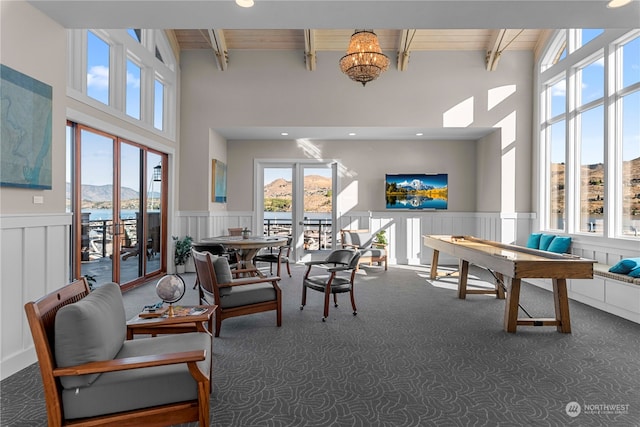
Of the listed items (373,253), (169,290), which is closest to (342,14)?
(169,290)

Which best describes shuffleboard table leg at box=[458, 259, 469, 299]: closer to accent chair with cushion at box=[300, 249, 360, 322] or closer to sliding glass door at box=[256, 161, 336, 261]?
accent chair with cushion at box=[300, 249, 360, 322]

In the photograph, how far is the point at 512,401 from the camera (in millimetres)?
2451

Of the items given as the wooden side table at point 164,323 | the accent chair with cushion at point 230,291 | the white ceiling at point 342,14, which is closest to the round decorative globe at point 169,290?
the wooden side table at point 164,323

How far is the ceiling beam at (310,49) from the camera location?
641 cm

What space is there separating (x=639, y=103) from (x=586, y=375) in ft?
13.2

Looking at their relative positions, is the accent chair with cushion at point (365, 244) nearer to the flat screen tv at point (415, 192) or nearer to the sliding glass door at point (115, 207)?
the flat screen tv at point (415, 192)

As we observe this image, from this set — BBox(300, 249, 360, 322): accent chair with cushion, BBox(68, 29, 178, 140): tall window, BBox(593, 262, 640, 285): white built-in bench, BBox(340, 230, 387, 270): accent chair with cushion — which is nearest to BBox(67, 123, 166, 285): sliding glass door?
BBox(68, 29, 178, 140): tall window

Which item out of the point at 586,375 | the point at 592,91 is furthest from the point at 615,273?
the point at 592,91

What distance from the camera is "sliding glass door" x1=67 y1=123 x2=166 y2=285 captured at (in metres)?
4.50

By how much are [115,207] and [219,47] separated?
11.4 ft

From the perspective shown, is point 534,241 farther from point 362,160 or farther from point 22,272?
point 22,272

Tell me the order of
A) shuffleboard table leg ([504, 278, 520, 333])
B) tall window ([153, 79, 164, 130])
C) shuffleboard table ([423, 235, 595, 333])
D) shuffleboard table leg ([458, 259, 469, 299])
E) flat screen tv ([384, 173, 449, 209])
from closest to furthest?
shuffleboard table ([423, 235, 595, 333]), shuffleboard table leg ([504, 278, 520, 333]), shuffleboard table leg ([458, 259, 469, 299]), tall window ([153, 79, 164, 130]), flat screen tv ([384, 173, 449, 209])

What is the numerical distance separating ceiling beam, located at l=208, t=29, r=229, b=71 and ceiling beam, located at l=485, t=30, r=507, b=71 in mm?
4941

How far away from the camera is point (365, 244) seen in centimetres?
771
